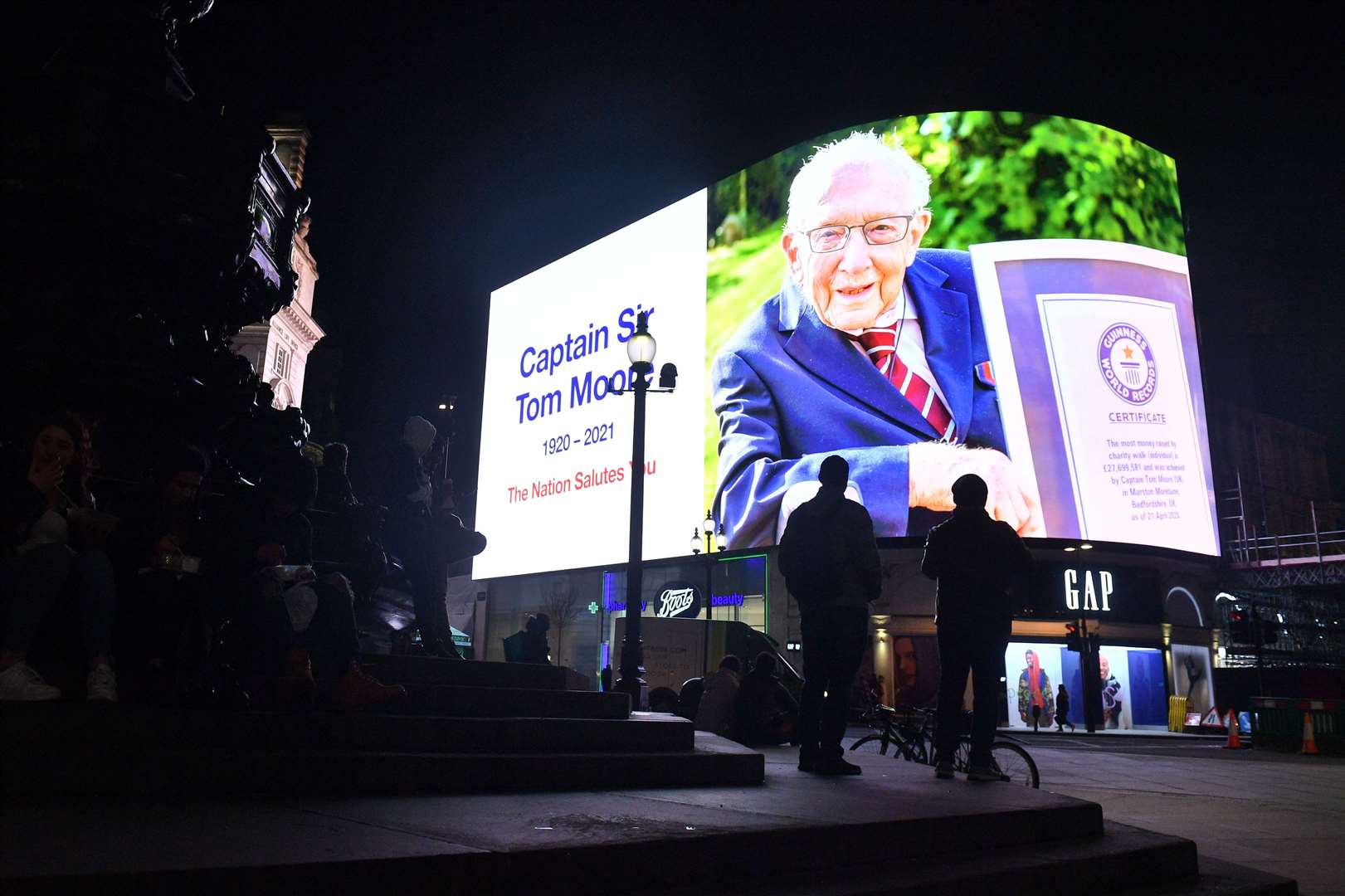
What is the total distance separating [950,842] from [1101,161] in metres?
28.8

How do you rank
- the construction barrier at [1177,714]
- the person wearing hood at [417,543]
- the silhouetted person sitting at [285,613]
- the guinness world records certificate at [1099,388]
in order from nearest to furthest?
1. the silhouetted person sitting at [285,613]
2. the person wearing hood at [417,543]
3. the guinness world records certificate at [1099,388]
4. the construction barrier at [1177,714]

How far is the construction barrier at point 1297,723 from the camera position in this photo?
726 inches

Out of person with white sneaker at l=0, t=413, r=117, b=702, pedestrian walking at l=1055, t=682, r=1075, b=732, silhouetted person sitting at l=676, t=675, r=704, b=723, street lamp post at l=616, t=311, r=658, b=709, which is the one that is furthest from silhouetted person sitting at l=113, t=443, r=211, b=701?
pedestrian walking at l=1055, t=682, r=1075, b=732

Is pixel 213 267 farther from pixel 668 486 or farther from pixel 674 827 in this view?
pixel 668 486

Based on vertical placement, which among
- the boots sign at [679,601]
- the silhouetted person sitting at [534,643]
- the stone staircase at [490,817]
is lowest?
the stone staircase at [490,817]

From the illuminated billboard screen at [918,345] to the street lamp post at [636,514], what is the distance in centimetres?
1402

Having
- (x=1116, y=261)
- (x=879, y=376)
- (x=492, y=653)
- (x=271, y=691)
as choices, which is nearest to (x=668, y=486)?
(x=879, y=376)

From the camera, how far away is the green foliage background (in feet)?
88.9

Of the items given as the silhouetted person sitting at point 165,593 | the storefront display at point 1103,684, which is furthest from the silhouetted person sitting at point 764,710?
the storefront display at point 1103,684

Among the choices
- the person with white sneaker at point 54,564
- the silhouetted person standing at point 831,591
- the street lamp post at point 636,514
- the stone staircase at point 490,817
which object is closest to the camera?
the stone staircase at point 490,817

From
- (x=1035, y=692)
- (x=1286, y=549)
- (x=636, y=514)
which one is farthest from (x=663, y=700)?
(x=1286, y=549)

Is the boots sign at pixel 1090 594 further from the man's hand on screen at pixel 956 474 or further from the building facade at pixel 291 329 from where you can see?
the building facade at pixel 291 329

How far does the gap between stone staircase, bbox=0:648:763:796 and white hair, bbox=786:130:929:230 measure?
23.7 meters

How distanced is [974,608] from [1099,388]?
912 inches
